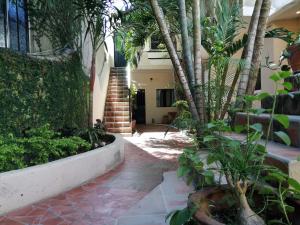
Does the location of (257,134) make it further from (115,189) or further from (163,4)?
(163,4)

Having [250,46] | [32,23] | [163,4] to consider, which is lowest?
[250,46]

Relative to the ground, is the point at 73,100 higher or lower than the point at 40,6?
lower

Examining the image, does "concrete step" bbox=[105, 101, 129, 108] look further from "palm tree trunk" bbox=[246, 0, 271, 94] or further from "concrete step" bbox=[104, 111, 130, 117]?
"palm tree trunk" bbox=[246, 0, 271, 94]

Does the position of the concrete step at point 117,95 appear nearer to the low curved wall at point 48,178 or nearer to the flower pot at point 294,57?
the low curved wall at point 48,178

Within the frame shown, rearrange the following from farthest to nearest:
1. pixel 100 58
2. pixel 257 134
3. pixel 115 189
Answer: pixel 100 58 → pixel 115 189 → pixel 257 134

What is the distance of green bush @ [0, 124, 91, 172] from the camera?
3730 millimetres

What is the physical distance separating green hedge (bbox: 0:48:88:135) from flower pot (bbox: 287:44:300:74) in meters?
4.10

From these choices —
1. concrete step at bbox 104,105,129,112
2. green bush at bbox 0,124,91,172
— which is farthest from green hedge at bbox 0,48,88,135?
concrete step at bbox 104,105,129,112

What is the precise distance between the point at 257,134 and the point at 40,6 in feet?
18.2

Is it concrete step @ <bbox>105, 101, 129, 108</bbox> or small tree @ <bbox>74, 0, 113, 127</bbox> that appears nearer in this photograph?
small tree @ <bbox>74, 0, 113, 127</bbox>

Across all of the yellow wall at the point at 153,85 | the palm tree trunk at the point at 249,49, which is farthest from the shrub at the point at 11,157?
the yellow wall at the point at 153,85

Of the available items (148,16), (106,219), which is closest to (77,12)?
(148,16)

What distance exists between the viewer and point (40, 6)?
6.08 meters

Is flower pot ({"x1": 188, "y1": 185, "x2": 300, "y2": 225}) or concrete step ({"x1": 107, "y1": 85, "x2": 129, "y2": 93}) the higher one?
concrete step ({"x1": 107, "y1": 85, "x2": 129, "y2": 93})
